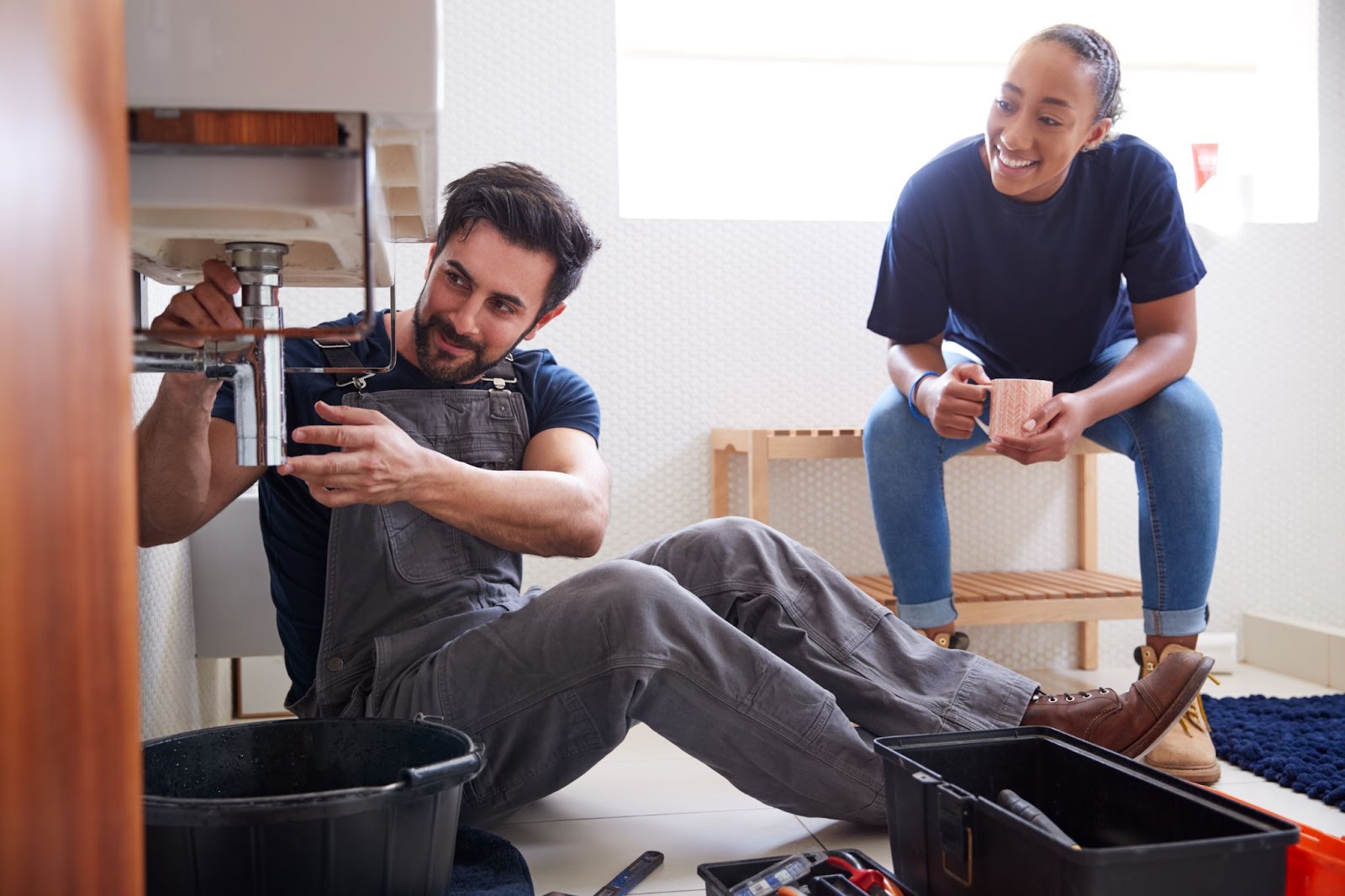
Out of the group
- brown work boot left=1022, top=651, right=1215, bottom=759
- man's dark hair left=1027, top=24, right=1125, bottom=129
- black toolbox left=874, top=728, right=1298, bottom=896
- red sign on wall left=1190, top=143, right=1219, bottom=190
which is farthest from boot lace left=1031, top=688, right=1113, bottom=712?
red sign on wall left=1190, top=143, right=1219, bottom=190

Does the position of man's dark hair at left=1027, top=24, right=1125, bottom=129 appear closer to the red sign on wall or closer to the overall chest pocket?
the red sign on wall

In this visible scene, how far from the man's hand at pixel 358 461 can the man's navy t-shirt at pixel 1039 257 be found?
1.10m

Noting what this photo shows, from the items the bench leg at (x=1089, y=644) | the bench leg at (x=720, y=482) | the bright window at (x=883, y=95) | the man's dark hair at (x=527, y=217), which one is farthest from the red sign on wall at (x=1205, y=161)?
the man's dark hair at (x=527, y=217)

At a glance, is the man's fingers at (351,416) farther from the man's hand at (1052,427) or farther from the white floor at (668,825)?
the man's hand at (1052,427)

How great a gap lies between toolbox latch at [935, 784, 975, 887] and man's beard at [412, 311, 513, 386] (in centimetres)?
70

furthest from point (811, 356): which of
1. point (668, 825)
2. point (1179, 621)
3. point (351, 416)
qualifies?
point (351, 416)

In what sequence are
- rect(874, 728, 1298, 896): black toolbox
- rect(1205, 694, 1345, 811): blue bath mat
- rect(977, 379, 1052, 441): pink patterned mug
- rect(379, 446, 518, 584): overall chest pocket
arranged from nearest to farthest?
rect(874, 728, 1298, 896): black toolbox
rect(379, 446, 518, 584): overall chest pocket
rect(1205, 694, 1345, 811): blue bath mat
rect(977, 379, 1052, 441): pink patterned mug

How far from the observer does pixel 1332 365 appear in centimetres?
256

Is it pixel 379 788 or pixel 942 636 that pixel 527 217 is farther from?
pixel 942 636

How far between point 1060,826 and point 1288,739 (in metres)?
0.85

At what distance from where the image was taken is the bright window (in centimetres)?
245

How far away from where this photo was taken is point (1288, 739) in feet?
5.54

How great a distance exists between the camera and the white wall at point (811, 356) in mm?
2262

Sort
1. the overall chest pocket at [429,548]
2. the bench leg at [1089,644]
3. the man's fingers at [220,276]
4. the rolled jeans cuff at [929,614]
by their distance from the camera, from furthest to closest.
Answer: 1. the bench leg at [1089,644]
2. the rolled jeans cuff at [929,614]
3. the overall chest pocket at [429,548]
4. the man's fingers at [220,276]
